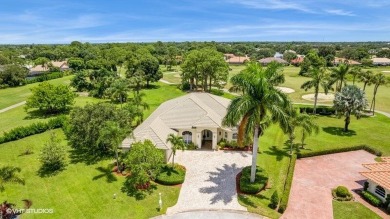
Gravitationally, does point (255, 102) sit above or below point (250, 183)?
above

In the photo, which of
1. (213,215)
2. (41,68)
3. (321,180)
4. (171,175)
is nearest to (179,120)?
(171,175)

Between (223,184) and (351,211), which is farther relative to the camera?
(223,184)

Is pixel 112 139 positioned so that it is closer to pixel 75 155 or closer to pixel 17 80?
pixel 75 155

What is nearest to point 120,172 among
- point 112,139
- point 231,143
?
point 112,139

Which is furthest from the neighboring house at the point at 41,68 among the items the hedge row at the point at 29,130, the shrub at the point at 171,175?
the shrub at the point at 171,175

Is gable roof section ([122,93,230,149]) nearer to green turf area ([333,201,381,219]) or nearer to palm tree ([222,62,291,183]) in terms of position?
palm tree ([222,62,291,183])

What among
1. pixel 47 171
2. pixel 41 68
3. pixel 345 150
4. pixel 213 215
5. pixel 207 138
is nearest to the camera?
pixel 213 215

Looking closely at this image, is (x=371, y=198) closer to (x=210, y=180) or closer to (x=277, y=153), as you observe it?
(x=277, y=153)
